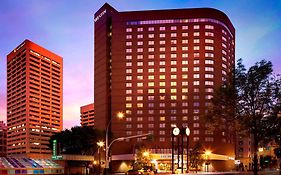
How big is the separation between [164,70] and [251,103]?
136 meters

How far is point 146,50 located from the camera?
188375 millimetres

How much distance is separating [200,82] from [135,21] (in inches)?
1743

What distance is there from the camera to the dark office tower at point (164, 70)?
591ft

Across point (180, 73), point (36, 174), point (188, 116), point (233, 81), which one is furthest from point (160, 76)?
point (233, 81)

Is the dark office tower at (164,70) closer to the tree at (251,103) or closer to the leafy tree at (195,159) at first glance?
the leafy tree at (195,159)

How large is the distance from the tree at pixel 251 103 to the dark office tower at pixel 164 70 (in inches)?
4940

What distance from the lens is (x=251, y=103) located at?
49250 mm

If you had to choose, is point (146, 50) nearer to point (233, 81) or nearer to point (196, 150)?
point (196, 150)

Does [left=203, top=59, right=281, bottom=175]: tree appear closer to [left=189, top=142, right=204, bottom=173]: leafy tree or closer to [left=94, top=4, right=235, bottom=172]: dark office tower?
[left=189, top=142, right=204, bottom=173]: leafy tree

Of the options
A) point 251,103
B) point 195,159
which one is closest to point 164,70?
point 195,159

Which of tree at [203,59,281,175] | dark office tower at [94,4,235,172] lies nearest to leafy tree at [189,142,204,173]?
dark office tower at [94,4,235,172]

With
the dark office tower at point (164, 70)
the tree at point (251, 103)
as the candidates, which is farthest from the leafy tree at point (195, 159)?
the tree at point (251, 103)

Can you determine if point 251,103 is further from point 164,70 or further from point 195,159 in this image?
point 164,70

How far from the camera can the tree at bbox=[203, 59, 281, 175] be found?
48875 mm
